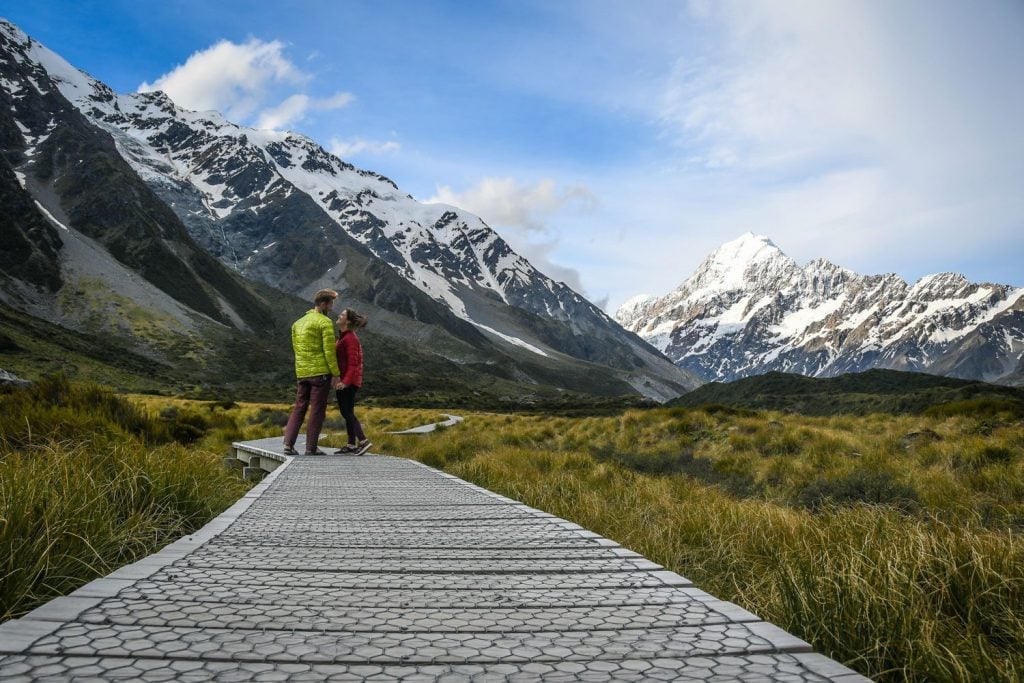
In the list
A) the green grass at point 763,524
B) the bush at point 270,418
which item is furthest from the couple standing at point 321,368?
the bush at point 270,418

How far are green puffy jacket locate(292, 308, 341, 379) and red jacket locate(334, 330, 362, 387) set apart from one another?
1.90ft

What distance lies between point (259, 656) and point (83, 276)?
13541 cm

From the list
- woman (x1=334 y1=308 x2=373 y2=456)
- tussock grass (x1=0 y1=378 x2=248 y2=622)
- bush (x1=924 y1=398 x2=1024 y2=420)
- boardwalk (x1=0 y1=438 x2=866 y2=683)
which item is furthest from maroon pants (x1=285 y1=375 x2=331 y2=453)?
bush (x1=924 y1=398 x2=1024 y2=420)

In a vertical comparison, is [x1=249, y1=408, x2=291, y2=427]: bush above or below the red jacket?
below

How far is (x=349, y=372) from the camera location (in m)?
11.4

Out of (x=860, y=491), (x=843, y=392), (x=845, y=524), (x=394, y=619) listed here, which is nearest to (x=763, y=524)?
(x=845, y=524)

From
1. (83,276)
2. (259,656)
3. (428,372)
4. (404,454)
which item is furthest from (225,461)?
(428,372)

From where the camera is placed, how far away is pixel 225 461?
11.2 m

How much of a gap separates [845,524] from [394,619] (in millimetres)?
4079

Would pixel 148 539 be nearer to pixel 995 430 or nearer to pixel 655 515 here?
pixel 655 515

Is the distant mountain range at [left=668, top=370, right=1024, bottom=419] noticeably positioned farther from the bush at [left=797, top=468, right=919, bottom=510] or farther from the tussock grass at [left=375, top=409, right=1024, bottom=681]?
the bush at [left=797, top=468, right=919, bottom=510]

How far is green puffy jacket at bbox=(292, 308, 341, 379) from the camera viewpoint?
34.7ft

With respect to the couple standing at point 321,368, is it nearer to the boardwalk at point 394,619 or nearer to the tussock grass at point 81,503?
the tussock grass at point 81,503

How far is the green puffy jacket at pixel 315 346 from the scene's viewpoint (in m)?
10.6
